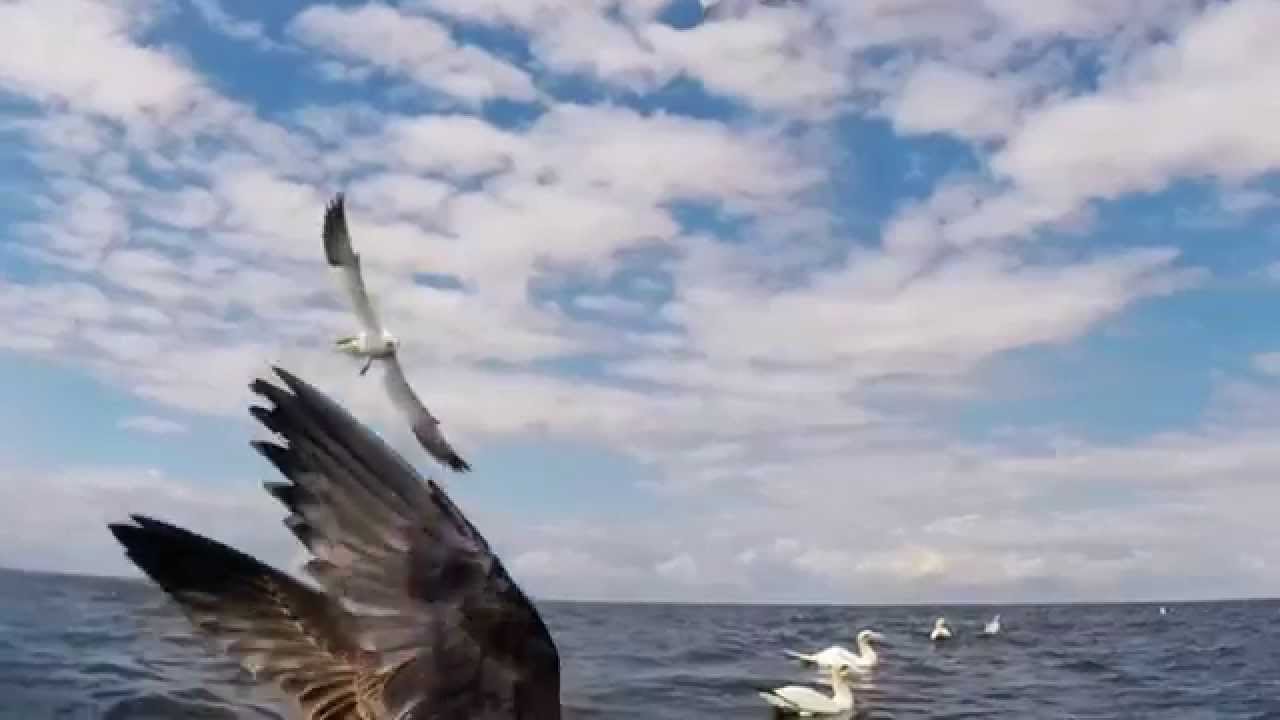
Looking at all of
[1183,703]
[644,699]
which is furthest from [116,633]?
[1183,703]

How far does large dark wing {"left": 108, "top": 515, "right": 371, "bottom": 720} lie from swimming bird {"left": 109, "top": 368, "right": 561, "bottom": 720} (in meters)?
0.05

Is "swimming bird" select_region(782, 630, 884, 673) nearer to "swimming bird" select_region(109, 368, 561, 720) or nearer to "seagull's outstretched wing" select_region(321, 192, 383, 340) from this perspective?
"seagull's outstretched wing" select_region(321, 192, 383, 340)

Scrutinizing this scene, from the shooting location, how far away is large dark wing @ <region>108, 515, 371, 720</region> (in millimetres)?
3777

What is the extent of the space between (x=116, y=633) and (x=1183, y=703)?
1923cm

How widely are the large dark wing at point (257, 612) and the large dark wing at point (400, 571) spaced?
0.27 metres

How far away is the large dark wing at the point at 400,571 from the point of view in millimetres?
3482

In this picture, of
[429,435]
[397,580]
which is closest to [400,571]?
[397,580]

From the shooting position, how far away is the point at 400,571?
11.6 ft

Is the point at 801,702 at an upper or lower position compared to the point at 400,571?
lower

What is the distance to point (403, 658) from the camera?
3520 mm

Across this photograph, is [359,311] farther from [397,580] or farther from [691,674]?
[691,674]

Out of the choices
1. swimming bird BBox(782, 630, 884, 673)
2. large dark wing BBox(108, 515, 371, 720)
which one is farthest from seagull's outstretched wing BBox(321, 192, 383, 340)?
swimming bird BBox(782, 630, 884, 673)

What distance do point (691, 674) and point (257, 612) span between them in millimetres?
26252

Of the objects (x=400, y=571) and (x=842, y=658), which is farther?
(x=842, y=658)
